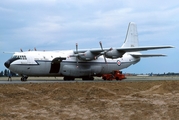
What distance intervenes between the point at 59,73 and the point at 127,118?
2531cm

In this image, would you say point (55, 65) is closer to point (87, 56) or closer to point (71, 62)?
point (71, 62)

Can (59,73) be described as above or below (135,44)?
below

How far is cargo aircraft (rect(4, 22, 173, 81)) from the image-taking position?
3441 cm

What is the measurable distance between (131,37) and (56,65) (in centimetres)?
1532

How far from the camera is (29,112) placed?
1341cm

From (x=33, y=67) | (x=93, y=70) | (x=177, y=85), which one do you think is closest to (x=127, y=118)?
(x=177, y=85)

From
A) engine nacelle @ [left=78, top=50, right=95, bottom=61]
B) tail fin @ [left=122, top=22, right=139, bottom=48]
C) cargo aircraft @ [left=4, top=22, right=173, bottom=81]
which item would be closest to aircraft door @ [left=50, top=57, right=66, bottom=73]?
cargo aircraft @ [left=4, top=22, right=173, bottom=81]

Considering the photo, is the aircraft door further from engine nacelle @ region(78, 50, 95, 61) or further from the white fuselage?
engine nacelle @ region(78, 50, 95, 61)

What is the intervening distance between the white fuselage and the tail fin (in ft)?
13.3

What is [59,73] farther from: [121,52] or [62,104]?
[62,104]

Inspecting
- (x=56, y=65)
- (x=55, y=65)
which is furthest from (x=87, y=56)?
(x=55, y=65)

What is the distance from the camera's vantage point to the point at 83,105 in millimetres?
→ 15164

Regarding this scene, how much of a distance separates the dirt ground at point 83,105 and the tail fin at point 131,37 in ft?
87.2

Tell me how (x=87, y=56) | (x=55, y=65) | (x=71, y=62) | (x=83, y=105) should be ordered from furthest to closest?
1. (x=87, y=56)
2. (x=71, y=62)
3. (x=55, y=65)
4. (x=83, y=105)
